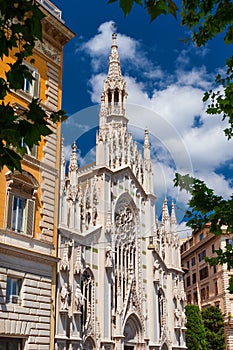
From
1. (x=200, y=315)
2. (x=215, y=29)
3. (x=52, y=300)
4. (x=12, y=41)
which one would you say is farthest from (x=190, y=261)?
(x=12, y=41)

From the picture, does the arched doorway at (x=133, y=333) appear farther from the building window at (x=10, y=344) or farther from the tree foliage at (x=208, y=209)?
the tree foliage at (x=208, y=209)

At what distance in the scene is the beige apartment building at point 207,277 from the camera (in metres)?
62.4

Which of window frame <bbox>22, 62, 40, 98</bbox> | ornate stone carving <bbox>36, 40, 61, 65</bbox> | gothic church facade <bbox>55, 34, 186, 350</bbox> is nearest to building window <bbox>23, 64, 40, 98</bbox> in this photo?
window frame <bbox>22, 62, 40, 98</bbox>

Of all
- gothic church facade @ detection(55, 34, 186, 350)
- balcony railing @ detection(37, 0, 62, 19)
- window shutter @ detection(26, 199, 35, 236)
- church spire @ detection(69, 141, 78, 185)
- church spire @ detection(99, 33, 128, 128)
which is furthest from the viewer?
church spire @ detection(99, 33, 128, 128)

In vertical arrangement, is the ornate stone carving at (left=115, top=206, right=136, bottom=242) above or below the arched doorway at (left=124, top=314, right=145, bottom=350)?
above

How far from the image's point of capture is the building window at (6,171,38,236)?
76.2ft

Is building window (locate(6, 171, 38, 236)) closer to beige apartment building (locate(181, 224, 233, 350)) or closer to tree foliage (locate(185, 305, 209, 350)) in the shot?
tree foliage (locate(185, 305, 209, 350))

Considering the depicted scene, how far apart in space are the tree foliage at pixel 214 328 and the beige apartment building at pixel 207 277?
1418mm

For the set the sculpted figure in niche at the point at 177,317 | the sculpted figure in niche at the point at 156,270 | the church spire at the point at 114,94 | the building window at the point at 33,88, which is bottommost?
the sculpted figure in niche at the point at 177,317

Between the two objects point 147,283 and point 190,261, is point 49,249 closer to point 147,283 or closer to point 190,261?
point 147,283

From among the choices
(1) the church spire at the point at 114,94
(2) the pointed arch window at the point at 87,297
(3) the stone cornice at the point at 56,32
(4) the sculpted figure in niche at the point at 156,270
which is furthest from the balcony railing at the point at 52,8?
(4) the sculpted figure in niche at the point at 156,270

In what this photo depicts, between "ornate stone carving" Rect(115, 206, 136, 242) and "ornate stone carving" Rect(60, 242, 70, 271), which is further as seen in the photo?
"ornate stone carving" Rect(115, 206, 136, 242)

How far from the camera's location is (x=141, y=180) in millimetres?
42719

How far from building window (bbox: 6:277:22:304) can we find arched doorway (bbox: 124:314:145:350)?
15003mm
